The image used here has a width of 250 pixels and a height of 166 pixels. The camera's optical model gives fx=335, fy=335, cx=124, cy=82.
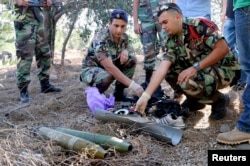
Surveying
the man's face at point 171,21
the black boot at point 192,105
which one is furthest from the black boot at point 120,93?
the man's face at point 171,21

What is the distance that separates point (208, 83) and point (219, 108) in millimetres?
278

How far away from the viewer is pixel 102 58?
10.2 ft

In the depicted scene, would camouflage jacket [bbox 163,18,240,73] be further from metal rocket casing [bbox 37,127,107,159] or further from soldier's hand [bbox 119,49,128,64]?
metal rocket casing [bbox 37,127,107,159]

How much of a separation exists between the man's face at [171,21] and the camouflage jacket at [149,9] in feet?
3.10

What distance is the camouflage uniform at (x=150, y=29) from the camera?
3553mm

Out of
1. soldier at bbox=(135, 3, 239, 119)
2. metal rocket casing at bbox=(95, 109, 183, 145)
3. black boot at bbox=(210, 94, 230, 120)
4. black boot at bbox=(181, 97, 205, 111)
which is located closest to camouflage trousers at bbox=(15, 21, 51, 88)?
metal rocket casing at bbox=(95, 109, 183, 145)

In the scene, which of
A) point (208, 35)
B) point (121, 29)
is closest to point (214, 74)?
point (208, 35)

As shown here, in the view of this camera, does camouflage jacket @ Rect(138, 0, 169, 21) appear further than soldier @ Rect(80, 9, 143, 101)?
Yes

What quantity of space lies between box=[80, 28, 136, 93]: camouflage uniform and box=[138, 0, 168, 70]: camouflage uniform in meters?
0.18

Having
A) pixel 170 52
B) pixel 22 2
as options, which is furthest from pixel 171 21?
pixel 22 2

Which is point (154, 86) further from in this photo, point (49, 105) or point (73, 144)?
point (49, 105)

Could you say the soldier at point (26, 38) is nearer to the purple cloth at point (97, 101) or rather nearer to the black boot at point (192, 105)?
the purple cloth at point (97, 101)

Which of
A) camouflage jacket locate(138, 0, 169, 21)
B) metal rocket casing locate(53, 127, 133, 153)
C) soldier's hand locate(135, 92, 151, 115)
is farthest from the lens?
camouflage jacket locate(138, 0, 169, 21)

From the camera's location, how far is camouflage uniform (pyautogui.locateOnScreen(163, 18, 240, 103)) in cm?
266
